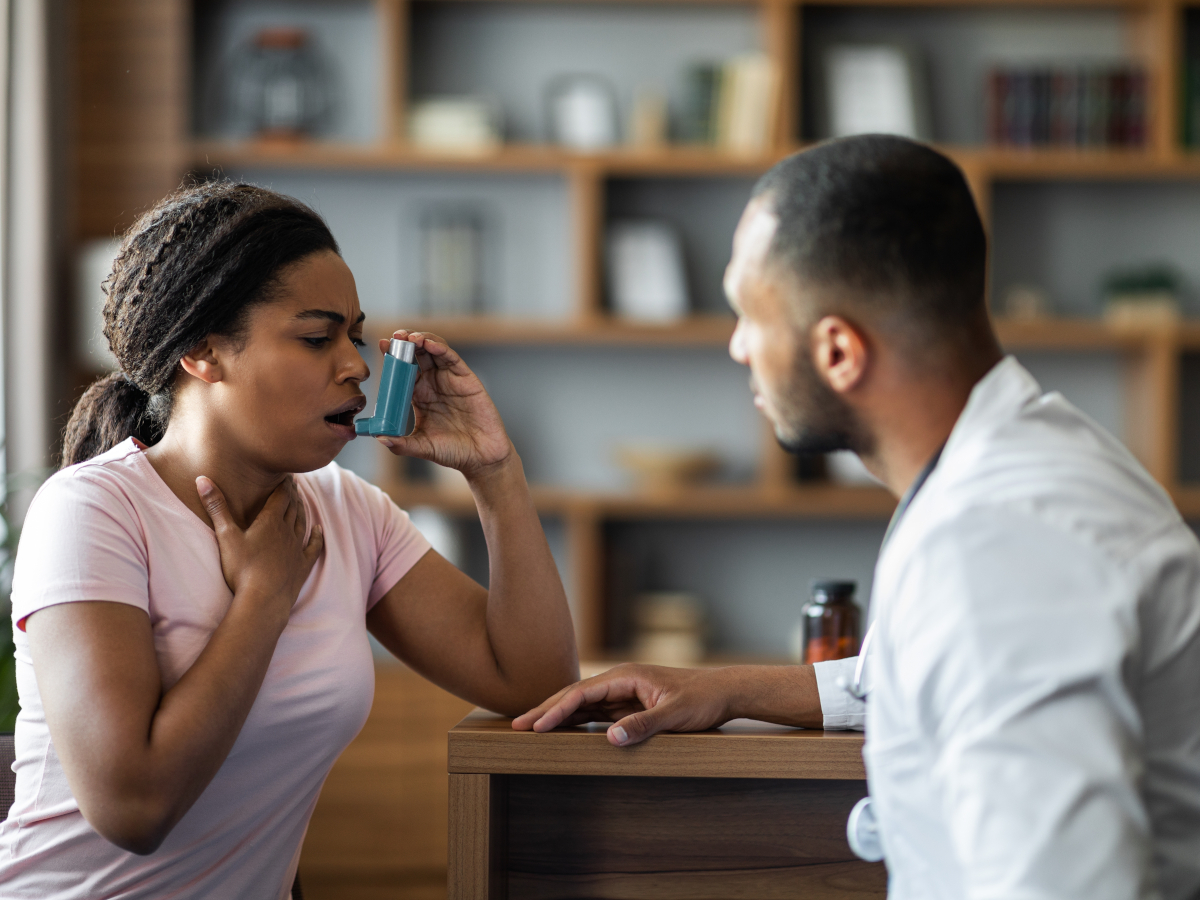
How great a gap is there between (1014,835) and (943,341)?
35 cm

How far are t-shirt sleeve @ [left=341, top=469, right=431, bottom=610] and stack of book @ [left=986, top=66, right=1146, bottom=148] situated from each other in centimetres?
252

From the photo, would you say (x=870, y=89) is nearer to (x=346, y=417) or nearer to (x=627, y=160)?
(x=627, y=160)

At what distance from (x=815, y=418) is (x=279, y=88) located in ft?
9.37

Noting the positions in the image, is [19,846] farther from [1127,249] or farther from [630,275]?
[1127,249]

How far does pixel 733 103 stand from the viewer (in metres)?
3.23

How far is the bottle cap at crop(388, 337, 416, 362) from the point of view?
1.33 m

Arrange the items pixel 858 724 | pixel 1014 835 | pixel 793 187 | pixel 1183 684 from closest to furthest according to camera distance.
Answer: pixel 1014 835
pixel 1183 684
pixel 793 187
pixel 858 724

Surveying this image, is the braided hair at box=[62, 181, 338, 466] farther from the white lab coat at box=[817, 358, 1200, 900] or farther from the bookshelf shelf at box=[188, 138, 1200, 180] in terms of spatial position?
the bookshelf shelf at box=[188, 138, 1200, 180]

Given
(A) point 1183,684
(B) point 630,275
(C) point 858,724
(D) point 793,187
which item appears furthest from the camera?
(B) point 630,275

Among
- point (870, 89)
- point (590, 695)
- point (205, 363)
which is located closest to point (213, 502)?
point (205, 363)

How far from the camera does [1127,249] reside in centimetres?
344

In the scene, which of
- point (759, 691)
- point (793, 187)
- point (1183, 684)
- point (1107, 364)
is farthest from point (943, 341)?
point (1107, 364)

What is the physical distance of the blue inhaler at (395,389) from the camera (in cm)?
132

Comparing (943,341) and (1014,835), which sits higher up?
(943,341)
